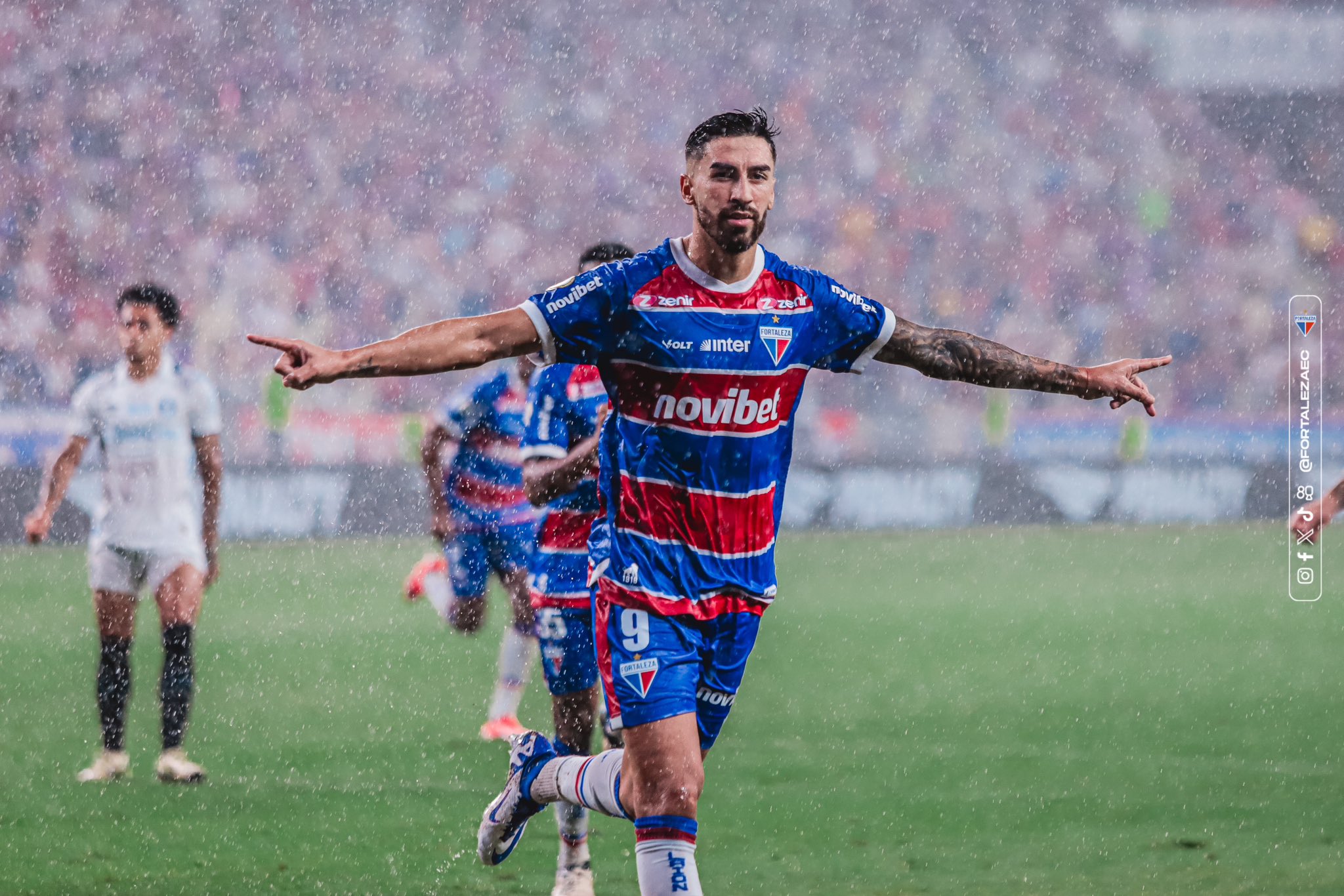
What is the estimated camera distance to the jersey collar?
13.0 ft

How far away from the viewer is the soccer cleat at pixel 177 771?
6.54 meters

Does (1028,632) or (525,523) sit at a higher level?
Result: (525,523)

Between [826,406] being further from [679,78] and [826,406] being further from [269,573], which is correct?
[269,573]

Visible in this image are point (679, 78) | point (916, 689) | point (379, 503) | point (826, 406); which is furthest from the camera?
point (679, 78)

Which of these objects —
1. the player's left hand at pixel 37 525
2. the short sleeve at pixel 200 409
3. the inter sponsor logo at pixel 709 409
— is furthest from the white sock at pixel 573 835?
the player's left hand at pixel 37 525

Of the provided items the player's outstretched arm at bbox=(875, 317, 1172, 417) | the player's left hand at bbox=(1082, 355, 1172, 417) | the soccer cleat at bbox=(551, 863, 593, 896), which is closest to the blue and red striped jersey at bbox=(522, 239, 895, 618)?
the player's outstretched arm at bbox=(875, 317, 1172, 417)

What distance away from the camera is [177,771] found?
6.54m

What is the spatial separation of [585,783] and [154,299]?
3320 mm

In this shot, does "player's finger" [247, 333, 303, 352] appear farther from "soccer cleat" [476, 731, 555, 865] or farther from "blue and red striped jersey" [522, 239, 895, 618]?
"soccer cleat" [476, 731, 555, 865]

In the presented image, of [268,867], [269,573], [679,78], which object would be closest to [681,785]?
[268,867]

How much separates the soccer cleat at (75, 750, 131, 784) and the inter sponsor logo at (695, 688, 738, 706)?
346 cm

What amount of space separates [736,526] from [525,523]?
3.65m

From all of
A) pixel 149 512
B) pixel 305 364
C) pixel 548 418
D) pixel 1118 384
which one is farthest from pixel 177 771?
pixel 1118 384

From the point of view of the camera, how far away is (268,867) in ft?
17.0
